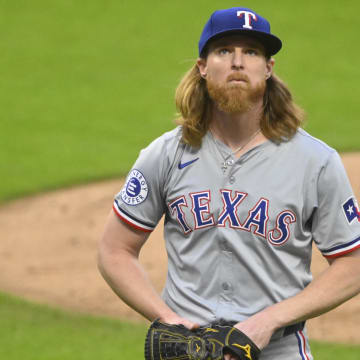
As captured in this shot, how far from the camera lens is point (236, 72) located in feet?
11.8

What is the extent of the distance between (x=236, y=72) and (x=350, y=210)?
27.0 inches

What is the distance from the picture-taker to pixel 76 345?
7.84 meters

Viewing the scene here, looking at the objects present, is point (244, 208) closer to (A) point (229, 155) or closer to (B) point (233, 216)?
(B) point (233, 216)

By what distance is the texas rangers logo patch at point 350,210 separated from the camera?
3648 millimetres

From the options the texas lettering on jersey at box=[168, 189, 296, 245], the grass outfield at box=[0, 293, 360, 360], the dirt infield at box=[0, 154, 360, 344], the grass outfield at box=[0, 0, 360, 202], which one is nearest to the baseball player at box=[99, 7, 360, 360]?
the texas lettering on jersey at box=[168, 189, 296, 245]

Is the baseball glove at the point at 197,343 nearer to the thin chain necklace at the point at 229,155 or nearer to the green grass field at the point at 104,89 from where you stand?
the thin chain necklace at the point at 229,155

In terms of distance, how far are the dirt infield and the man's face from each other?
512 centimetres

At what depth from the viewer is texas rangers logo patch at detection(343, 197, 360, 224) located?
3.65 metres

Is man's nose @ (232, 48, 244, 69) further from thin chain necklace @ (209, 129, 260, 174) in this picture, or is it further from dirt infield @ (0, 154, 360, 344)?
dirt infield @ (0, 154, 360, 344)

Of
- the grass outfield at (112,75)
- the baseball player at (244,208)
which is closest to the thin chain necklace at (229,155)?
the baseball player at (244,208)

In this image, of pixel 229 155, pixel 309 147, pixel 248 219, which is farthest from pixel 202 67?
pixel 248 219

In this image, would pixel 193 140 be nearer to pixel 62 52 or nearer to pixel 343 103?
pixel 343 103

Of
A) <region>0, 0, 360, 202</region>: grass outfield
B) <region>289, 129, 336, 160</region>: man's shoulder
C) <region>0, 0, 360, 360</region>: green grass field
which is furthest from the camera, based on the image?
<region>0, 0, 360, 202</region>: grass outfield

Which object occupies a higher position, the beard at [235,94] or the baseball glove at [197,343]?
the beard at [235,94]
